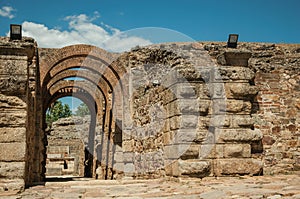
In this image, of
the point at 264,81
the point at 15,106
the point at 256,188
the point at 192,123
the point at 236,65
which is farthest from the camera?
the point at 264,81

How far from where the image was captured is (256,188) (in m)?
4.67

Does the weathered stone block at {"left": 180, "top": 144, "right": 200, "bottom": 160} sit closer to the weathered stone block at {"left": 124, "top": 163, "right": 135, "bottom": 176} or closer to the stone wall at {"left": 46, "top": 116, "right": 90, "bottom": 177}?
the weathered stone block at {"left": 124, "top": 163, "right": 135, "bottom": 176}

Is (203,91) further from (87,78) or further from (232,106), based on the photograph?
(87,78)

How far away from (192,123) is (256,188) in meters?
1.74

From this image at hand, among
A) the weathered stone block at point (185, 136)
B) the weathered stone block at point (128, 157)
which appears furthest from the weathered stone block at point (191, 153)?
the weathered stone block at point (128, 157)

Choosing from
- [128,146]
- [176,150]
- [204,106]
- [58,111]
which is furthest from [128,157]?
[58,111]

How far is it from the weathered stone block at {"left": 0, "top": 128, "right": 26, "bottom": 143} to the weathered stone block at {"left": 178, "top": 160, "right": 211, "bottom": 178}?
243 centimetres

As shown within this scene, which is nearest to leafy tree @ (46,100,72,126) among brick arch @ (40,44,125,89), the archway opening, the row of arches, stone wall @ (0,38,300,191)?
the archway opening

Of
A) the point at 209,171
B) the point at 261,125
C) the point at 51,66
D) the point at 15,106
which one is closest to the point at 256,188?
the point at 209,171

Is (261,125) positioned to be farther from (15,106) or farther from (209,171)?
(15,106)

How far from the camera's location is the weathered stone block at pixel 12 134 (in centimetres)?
529

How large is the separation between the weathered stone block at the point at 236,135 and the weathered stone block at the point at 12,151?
10.0 feet

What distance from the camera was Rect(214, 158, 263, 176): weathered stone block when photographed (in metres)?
6.12

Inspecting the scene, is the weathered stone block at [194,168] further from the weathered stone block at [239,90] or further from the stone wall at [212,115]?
the weathered stone block at [239,90]
